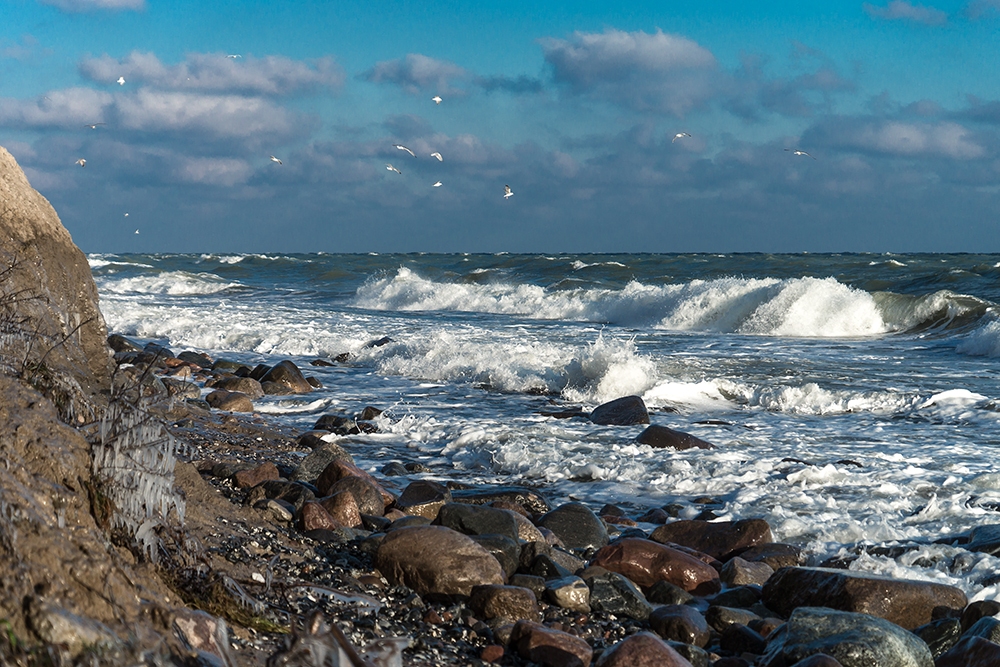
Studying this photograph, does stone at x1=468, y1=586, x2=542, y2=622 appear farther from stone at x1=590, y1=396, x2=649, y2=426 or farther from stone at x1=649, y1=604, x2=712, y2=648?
stone at x1=590, y1=396, x2=649, y2=426

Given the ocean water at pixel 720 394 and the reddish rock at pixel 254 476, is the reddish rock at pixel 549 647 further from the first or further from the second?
the reddish rock at pixel 254 476

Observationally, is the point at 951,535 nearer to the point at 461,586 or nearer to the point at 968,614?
the point at 968,614

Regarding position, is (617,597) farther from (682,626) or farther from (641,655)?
(641,655)

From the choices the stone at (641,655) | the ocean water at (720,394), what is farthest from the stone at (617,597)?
the ocean water at (720,394)

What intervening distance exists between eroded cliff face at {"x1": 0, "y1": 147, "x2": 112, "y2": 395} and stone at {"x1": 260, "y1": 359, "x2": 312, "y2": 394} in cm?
404

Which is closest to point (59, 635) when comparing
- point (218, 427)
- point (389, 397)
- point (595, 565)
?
point (595, 565)

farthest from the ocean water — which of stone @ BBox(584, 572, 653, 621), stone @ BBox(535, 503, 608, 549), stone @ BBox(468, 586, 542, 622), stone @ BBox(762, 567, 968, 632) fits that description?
stone @ BBox(468, 586, 542, 622)

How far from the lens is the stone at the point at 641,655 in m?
3.04

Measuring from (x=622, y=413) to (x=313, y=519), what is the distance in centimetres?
495

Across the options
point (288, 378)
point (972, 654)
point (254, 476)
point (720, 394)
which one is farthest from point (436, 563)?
point (720, 394)

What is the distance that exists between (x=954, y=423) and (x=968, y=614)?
5.31m

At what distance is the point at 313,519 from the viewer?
4512 mm

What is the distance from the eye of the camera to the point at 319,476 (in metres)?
5.64

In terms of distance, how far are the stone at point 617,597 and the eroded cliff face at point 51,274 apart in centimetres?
334
